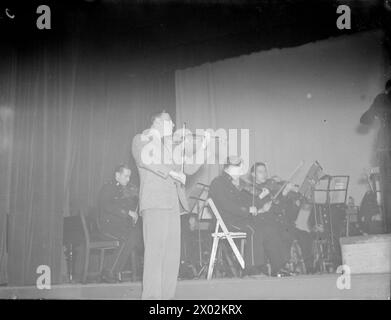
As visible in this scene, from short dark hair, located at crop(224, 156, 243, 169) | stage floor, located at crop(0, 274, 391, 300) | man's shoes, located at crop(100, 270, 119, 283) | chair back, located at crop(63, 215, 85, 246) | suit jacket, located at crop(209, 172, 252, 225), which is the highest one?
short dark hair, located at crop(224, 156, 243, 169)

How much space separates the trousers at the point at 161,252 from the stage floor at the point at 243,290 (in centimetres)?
15

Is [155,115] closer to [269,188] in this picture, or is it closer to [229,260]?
[269,188]

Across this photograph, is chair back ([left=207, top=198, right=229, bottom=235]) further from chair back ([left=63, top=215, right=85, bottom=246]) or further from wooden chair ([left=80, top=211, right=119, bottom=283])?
chair back ([left=63, top=215, right=85, bottom=246])

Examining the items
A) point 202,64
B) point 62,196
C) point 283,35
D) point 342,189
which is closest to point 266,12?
point 283,35

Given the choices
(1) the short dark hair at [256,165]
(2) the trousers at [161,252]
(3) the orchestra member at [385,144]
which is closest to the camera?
(2) the trousers at [161,252]

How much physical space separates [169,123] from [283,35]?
4.28ft

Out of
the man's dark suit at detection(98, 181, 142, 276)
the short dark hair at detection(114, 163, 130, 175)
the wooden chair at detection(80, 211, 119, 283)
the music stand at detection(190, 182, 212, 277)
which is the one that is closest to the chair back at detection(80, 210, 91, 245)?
the wooden chair at detection(80, 211, 119, 283)

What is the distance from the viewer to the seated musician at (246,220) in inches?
188

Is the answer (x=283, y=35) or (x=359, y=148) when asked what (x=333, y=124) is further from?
(x=283, y=35)

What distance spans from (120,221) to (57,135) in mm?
847

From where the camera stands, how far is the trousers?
4266mm

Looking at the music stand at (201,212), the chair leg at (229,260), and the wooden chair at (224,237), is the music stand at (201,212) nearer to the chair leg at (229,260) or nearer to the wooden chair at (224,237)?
the wooden chair at (224,237)

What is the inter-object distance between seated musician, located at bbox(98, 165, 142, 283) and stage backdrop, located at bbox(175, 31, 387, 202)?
0.54m

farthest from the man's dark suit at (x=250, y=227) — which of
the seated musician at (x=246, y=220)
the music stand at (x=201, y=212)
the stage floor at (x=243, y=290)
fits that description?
the stage floor at (x=243, y=290)
